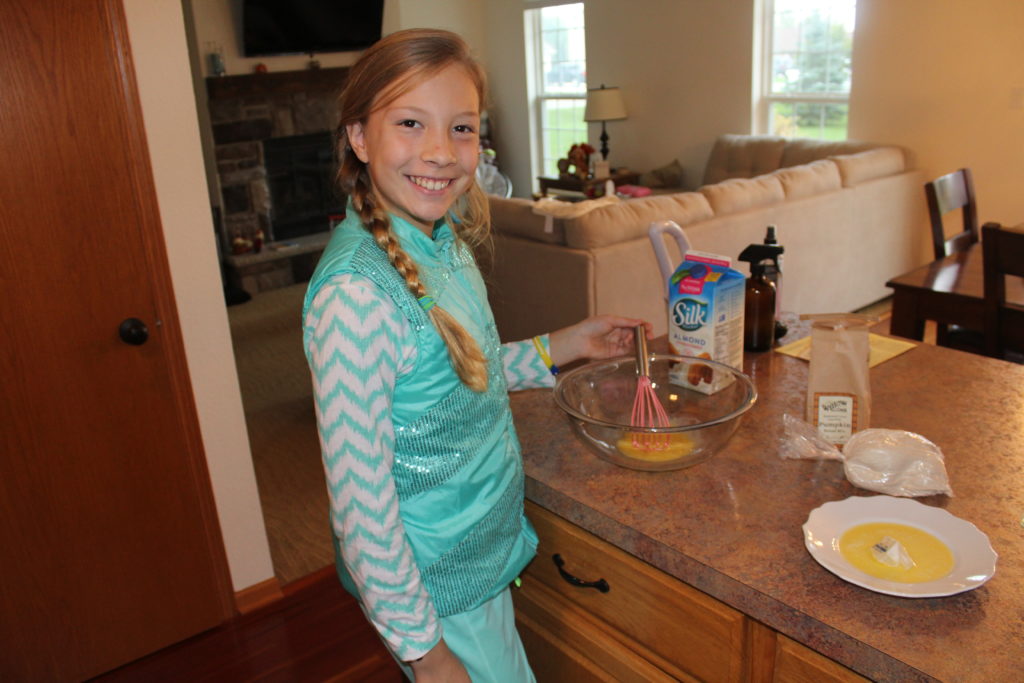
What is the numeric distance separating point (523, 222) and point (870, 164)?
85.4 inches

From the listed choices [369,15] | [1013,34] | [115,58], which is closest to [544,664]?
[115,58]

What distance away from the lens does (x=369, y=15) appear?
22.1 feet

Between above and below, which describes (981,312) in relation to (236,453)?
above

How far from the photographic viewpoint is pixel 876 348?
1.53 meters

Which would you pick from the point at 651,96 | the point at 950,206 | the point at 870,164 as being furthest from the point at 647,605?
the point at 651,96

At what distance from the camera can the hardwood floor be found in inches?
81.0

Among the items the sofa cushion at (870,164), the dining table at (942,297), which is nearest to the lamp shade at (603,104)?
the sofa cushion at (870,164)

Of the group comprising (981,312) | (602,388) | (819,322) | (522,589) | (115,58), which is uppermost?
(115,58)

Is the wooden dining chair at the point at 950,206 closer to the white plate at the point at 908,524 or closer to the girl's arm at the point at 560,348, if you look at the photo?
the girl's arm at the point at 560,348

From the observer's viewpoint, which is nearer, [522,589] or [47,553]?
[522,589]

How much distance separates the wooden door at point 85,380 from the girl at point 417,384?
1.06 m

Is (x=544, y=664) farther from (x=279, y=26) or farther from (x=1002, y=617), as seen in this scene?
(x=279, y=26)

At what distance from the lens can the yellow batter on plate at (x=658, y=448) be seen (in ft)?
3.70

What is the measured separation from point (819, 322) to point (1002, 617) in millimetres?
491
